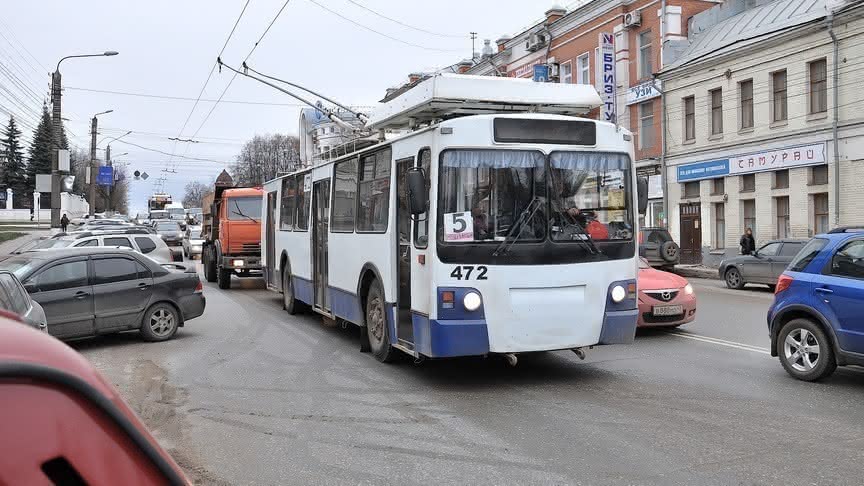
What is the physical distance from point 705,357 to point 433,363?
3.63m

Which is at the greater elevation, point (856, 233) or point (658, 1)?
point (658, 1)

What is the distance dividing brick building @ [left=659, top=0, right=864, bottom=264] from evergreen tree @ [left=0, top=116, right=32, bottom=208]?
8533 cm

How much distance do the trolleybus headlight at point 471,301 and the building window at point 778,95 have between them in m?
24.0

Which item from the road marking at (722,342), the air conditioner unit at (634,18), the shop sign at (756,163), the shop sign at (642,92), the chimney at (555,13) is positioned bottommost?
the road marking at (722,342)

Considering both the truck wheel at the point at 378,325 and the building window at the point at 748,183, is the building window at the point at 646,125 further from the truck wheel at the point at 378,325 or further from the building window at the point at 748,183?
the truck wheel at the point at 378,325

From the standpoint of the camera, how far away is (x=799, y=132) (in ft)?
88.0

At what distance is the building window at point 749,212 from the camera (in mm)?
29531

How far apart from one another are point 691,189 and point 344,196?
2509 centimetres

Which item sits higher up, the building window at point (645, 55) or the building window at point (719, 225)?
the building window at point (645, 55)

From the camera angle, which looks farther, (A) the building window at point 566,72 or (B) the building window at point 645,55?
(A) the building window at point 566,72

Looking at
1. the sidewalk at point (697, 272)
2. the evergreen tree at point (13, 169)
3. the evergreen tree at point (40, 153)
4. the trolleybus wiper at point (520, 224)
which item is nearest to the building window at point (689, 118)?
the sidewalk at point (697, 272)

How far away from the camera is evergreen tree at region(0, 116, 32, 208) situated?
9444 cm

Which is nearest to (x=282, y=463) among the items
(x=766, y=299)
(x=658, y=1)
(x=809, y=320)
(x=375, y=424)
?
(x=375, y=424)

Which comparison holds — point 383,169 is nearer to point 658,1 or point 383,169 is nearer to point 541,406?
point 541,406
